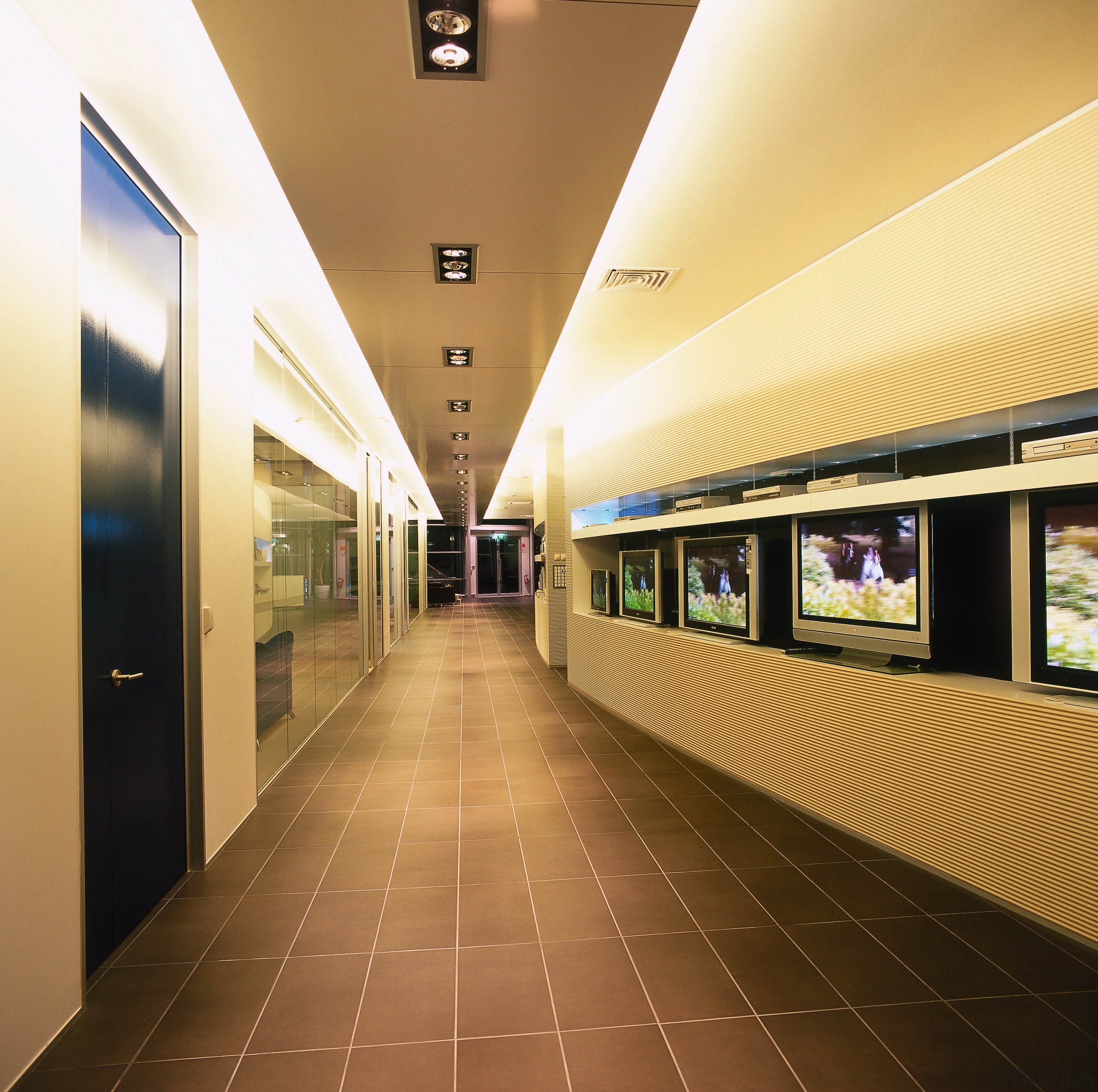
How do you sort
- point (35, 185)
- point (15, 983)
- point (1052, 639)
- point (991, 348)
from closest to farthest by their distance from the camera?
1. point (15, 983)
2. point (35, 185)
3. point (1052, 639)
4. point (991, 348)

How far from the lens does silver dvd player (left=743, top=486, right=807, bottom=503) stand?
3990mm

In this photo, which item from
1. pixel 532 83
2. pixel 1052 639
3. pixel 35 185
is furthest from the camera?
pixel 1052 639

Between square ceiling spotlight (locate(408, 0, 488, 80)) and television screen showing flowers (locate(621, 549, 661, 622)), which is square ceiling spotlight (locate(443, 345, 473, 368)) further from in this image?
square ceiling spotlight (locate(408, 0, 488, 80))

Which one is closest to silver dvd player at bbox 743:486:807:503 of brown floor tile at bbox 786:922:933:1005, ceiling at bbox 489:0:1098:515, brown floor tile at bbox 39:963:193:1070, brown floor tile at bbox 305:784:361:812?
ceiling at bbox 489:0:1098:515

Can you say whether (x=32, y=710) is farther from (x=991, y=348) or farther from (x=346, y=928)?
(x=991, y=348)

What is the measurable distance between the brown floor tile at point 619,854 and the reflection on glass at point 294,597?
210cm

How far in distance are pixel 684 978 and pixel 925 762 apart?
1.53m

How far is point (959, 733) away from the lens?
9.64 feet

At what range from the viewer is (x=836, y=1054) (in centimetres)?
200

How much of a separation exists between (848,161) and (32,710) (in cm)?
345

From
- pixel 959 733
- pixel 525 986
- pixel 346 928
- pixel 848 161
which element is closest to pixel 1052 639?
pixel 959 733

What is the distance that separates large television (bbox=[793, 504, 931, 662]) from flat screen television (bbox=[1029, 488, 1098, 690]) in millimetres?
550

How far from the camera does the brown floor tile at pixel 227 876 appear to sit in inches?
119

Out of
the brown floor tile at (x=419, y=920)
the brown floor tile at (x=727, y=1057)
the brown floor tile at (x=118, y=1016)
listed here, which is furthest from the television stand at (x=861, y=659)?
the brown floor tile at (x=118, y=1016)
